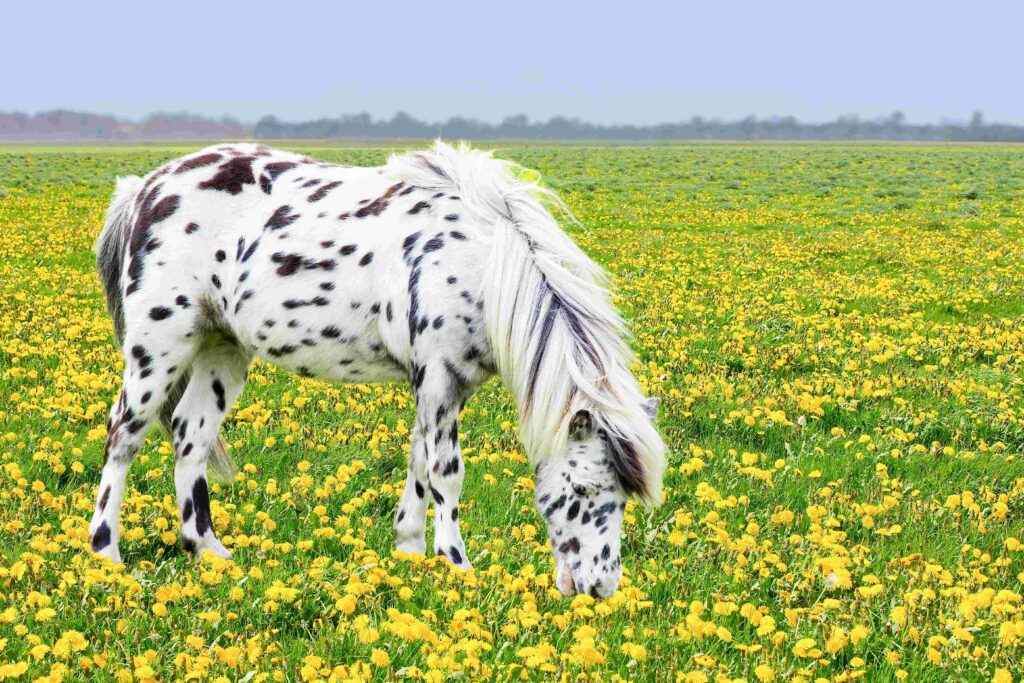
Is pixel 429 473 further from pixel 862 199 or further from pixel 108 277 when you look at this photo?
pixel 862 199

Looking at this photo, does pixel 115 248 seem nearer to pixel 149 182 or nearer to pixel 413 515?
pixel 149 182

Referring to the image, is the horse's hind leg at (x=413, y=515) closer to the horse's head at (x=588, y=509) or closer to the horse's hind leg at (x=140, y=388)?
the horse's head at (x=588, y=509)

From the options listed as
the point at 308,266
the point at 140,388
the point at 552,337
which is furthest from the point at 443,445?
the point at 140,388

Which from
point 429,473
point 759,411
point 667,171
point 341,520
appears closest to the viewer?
point 429,473

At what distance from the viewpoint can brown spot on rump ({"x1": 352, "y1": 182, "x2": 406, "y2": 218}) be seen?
208 inches

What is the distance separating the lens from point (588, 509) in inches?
172

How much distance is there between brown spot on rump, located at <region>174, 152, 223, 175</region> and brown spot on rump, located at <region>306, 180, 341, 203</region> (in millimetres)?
740

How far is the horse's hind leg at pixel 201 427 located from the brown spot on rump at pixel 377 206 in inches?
48.9

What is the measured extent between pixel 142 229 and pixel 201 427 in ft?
4.06

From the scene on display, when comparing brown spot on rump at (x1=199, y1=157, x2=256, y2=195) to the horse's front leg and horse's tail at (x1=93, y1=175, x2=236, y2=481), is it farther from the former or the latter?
the horse's front leg

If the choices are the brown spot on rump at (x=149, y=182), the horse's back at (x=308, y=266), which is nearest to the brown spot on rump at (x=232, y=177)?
the horse's back at (x=308, y=266)

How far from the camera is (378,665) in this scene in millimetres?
3904

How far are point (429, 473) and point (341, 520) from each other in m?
0.73

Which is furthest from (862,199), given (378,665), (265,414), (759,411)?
(378,665)
